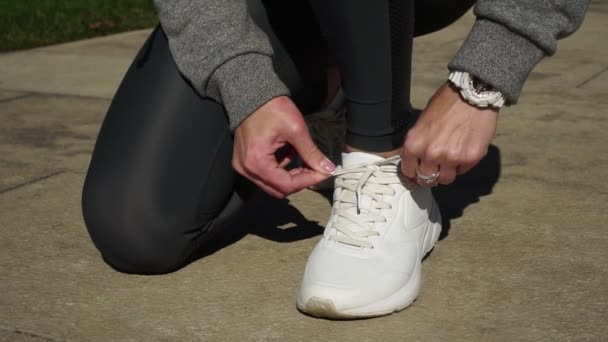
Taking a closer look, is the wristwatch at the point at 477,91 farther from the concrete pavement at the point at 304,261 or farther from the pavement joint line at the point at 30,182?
the pavement joint line at the point at 30,182

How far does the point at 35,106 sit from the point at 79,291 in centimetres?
182

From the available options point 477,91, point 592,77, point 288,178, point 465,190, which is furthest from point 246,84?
point 592,77

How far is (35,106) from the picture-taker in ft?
11.6

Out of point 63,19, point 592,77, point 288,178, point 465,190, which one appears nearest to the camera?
point 288,178

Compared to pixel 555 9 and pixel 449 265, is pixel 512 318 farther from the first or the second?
pixel 555 9

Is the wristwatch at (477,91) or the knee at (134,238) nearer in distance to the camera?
the wristwatch at (477,91)

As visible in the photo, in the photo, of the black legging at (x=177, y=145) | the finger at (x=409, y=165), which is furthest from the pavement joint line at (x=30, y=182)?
the finger at (x=409, y=165)

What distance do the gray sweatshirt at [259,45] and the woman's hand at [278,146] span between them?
0.02m

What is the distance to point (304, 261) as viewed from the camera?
2006 millimetres

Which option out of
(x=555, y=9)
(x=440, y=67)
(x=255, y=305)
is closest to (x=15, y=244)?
(x=255, y=305)

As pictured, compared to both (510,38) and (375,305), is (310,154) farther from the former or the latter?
(510,38)

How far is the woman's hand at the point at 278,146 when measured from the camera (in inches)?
68.0

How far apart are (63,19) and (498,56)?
4.27 metres

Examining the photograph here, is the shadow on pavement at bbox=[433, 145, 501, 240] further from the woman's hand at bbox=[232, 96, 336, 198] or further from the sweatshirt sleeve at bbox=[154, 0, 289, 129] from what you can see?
the sweatshirt sleeve at bbox=[154, 0, 289, 129]
